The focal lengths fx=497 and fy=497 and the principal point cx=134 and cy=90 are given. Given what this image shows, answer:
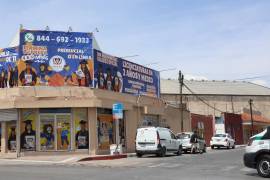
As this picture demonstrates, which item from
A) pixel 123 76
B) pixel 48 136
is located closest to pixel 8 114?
pixel 48 136

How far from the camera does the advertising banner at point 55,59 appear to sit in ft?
105

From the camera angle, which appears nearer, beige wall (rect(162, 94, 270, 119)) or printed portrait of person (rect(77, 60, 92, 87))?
printed portrait of person (rect(77, 60, 92, 87))

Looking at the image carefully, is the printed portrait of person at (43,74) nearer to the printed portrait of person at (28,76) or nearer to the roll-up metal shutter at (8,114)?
the printed portrait of person at (28,76)

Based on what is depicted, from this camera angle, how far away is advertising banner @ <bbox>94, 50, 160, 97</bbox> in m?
34.8

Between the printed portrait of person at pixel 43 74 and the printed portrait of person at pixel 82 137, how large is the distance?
3.51 m

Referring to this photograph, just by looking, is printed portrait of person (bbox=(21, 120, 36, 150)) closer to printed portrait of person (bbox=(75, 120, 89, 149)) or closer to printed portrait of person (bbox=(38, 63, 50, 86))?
printed portrait of person (bbox=(75, 120, 89, 149))

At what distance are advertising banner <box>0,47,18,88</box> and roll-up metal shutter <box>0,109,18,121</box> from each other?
1890mm

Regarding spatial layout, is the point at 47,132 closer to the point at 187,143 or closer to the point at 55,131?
the point at 55,131

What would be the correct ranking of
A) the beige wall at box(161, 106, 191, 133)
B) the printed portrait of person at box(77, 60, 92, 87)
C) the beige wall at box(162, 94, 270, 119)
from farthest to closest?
1. the beige wall at box(162, 94, 270, 119)
2. the beige wall at box(161, 106, 191, 133)
3. the printed portrait of person at box(77, 60, 92, 87)

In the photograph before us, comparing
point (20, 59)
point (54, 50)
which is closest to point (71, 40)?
point (54, 50)

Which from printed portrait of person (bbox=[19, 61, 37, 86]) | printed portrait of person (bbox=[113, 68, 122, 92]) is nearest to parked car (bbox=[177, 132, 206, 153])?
printed portrait of person (bbox=[113, 68, 122, 92])

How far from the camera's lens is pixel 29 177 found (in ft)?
53.8

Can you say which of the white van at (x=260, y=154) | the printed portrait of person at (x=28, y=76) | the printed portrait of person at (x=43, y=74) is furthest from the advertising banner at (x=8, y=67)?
the white van at (x=260, y=154)

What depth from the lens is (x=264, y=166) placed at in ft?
52.4
